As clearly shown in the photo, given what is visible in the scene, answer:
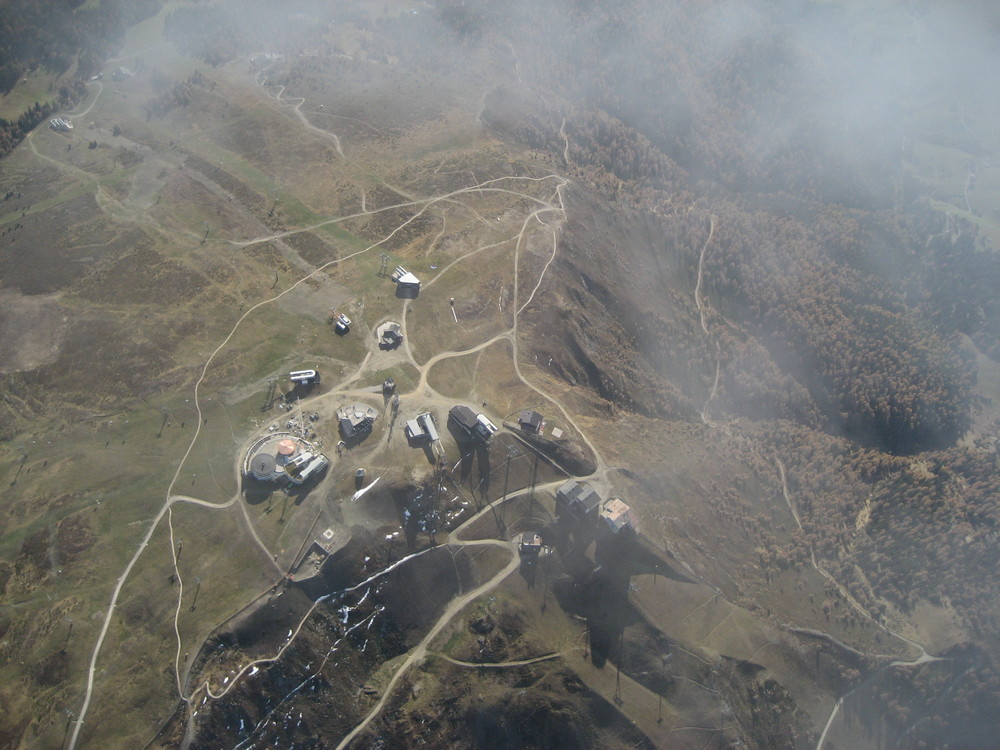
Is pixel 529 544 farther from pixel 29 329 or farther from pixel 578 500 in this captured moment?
pixel 29 329

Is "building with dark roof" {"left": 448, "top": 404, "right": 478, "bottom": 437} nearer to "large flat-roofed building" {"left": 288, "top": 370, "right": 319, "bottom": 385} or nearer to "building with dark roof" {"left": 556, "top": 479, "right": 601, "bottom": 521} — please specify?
"building with dark roof" {"left": 556, "top": 479, "right": 601, "bottom": 521}

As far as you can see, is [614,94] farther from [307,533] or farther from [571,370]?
[307,533]

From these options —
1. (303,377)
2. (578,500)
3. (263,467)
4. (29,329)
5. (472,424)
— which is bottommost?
(29,329)

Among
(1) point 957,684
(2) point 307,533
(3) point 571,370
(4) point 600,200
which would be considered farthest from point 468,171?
(1) point 957,684

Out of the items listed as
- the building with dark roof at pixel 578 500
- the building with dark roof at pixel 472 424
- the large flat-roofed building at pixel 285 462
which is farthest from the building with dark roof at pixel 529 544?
the large flat-roofed building at pixel 285 462

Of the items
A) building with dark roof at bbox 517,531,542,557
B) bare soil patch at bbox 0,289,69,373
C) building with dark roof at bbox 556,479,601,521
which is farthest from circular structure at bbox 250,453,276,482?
bare soil patch at bbox 0,289,69,373

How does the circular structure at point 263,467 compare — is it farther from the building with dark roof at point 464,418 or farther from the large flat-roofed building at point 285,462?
the building with dark roof at point 464,418

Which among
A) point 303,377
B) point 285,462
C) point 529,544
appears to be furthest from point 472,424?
point 303,377
